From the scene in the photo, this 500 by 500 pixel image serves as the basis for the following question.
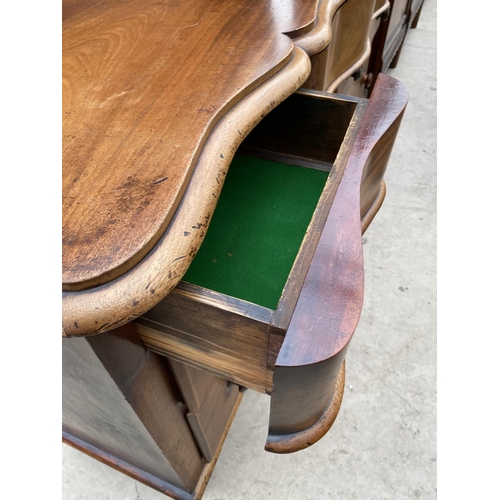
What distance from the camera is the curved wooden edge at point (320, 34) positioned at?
1.85 ft

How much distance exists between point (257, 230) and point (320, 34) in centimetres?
29

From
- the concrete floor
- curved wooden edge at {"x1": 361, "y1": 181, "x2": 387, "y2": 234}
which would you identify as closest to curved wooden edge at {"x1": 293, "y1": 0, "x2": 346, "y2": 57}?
curved wooden edge at {"x1": 361, "y1": 181, "x2": 387, "y2": 234}

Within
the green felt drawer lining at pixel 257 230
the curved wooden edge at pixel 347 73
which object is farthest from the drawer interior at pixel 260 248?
the curved wooden edge at pixel 347 73

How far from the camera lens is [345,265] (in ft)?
1.29

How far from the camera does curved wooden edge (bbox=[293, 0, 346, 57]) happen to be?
1.85 ft

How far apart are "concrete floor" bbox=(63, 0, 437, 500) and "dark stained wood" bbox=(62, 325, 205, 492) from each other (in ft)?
0.45

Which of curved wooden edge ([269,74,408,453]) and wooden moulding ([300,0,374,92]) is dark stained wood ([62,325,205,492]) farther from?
wooden moulding ([300,0,374,92])

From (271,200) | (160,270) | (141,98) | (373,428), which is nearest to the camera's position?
(160,270)

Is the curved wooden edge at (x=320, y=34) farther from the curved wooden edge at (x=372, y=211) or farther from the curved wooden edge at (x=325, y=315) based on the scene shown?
the curved wooden edge at (x=372, y=211)

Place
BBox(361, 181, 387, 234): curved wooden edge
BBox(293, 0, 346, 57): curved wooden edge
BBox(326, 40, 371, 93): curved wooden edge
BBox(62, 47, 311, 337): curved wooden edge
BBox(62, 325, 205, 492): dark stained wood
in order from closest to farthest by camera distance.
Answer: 1. BBox(62, 47, 311, 337): curved wooden edge
2. BBox(62, 325, 205, 492): dark stained wood
3. BBox(293, 0, 346, 57): curved wooden edge
4. BBox(361, 181, 387, 234): curved wooden edge
5. BBox(326, 40, 371, 93): curved wooden edge

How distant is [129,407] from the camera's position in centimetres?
54

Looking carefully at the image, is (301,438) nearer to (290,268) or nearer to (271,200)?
(290,268)

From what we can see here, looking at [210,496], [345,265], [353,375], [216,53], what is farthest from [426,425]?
[216,53]

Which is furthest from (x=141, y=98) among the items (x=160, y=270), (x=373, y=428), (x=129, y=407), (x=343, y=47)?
(x=373, y=428)
